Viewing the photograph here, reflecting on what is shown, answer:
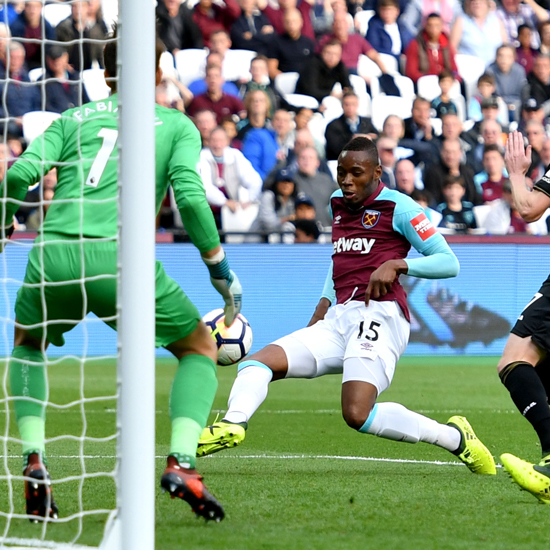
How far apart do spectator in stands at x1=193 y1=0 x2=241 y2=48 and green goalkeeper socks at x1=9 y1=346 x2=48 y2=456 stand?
11.2 meters

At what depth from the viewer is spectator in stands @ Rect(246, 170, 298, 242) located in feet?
43.2

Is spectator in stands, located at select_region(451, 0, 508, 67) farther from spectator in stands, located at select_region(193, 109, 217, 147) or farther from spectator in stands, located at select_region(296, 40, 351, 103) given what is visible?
spectator in stands, located at select_region(193, 109, 217, 147)

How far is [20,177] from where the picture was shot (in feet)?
13.0

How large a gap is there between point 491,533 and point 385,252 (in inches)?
82.3

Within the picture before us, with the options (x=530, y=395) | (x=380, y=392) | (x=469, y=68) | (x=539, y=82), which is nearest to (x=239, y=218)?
(x=469, y=68)

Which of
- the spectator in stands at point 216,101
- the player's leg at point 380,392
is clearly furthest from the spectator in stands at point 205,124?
the player's leg at point 380,392

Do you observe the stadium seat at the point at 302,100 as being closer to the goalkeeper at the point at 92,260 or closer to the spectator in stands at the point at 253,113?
the spectator in stands at the point at 253,113

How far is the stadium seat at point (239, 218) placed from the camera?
13.2 metres

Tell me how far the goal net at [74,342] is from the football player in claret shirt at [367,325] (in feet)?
3.15

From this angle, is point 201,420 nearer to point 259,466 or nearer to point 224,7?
point 259,466

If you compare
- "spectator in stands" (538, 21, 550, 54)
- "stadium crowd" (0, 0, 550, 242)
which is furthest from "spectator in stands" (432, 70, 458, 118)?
"spectator in stands" (538, 21, 550, 54)

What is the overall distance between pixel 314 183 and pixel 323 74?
2.13 m

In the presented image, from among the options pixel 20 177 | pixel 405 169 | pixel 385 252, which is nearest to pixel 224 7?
pixel 405 169

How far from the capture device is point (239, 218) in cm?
1325
